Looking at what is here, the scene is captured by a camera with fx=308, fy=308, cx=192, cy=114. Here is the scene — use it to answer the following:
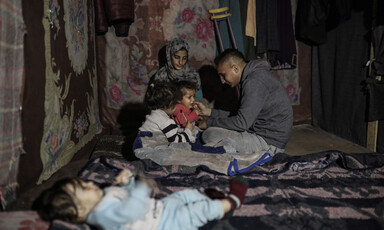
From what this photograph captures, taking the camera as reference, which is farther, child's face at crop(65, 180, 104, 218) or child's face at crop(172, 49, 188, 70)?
child's face at crop(172, 49, 188, 70)

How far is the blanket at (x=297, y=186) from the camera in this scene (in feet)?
5.42

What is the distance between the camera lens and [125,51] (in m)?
3.84

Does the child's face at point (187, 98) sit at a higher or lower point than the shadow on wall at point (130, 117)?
higher

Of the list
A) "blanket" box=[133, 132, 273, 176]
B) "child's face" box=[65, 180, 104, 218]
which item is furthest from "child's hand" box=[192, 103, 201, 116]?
"child's face" box=[65, 180, 104, 218]

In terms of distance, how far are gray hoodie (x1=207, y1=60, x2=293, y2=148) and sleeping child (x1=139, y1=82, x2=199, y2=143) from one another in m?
0.38

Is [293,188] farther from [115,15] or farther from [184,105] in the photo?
[115,15]

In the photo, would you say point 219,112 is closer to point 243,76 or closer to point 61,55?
point 243,76

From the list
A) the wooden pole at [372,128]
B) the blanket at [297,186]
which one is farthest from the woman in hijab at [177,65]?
the wooden pole at [372,128]

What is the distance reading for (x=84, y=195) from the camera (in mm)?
1380

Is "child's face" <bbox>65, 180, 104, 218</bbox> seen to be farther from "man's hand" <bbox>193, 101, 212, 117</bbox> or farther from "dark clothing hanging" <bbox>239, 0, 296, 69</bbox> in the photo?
"dark clothing hanging" <bbox>239, 0, 296, 69</bbox>

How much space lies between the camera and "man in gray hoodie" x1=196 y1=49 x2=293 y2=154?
96.9 inches

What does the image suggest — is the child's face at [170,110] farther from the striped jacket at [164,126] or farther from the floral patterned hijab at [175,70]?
the floral patterned hijab at [175,70]

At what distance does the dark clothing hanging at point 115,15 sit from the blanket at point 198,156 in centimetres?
159

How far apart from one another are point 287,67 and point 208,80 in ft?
3.37
